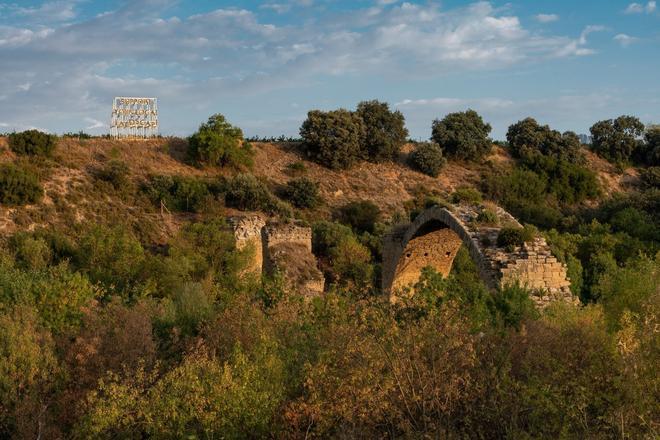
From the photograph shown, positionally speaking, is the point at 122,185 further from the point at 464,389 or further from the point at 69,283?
the point at 464,389

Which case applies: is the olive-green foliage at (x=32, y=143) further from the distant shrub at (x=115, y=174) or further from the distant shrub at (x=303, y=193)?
the distant shrub at (x=303, y=193)

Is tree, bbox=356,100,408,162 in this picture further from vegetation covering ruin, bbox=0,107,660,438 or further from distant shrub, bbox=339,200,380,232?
vegetation covering ruin, bbox=0,107,660,438

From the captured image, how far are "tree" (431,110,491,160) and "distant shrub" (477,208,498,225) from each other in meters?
31.1

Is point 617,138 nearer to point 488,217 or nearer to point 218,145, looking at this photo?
point 218,145

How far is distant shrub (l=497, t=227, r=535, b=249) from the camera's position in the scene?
16438mm

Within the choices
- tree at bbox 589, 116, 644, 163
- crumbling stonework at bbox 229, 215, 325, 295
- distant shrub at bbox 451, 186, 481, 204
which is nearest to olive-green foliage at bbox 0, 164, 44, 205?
crumbling stonework at bbox 229, 215, 325, 295

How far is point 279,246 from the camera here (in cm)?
2734

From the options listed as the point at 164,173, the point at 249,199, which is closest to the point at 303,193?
the point at 249,199

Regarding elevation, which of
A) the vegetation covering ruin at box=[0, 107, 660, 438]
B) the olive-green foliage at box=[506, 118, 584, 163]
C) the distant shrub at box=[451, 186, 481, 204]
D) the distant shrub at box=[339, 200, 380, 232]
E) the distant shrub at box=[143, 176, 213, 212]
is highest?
the olive-green foliage at box=[506, 118, 584, 163]

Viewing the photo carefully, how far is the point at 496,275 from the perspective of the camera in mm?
16000

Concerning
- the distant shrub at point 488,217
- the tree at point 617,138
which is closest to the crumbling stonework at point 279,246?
the distant shrub at point 488,217

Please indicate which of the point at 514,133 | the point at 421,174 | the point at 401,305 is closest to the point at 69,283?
the point at 401,305

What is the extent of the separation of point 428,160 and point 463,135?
15.6ft

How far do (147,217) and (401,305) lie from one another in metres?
25.7
